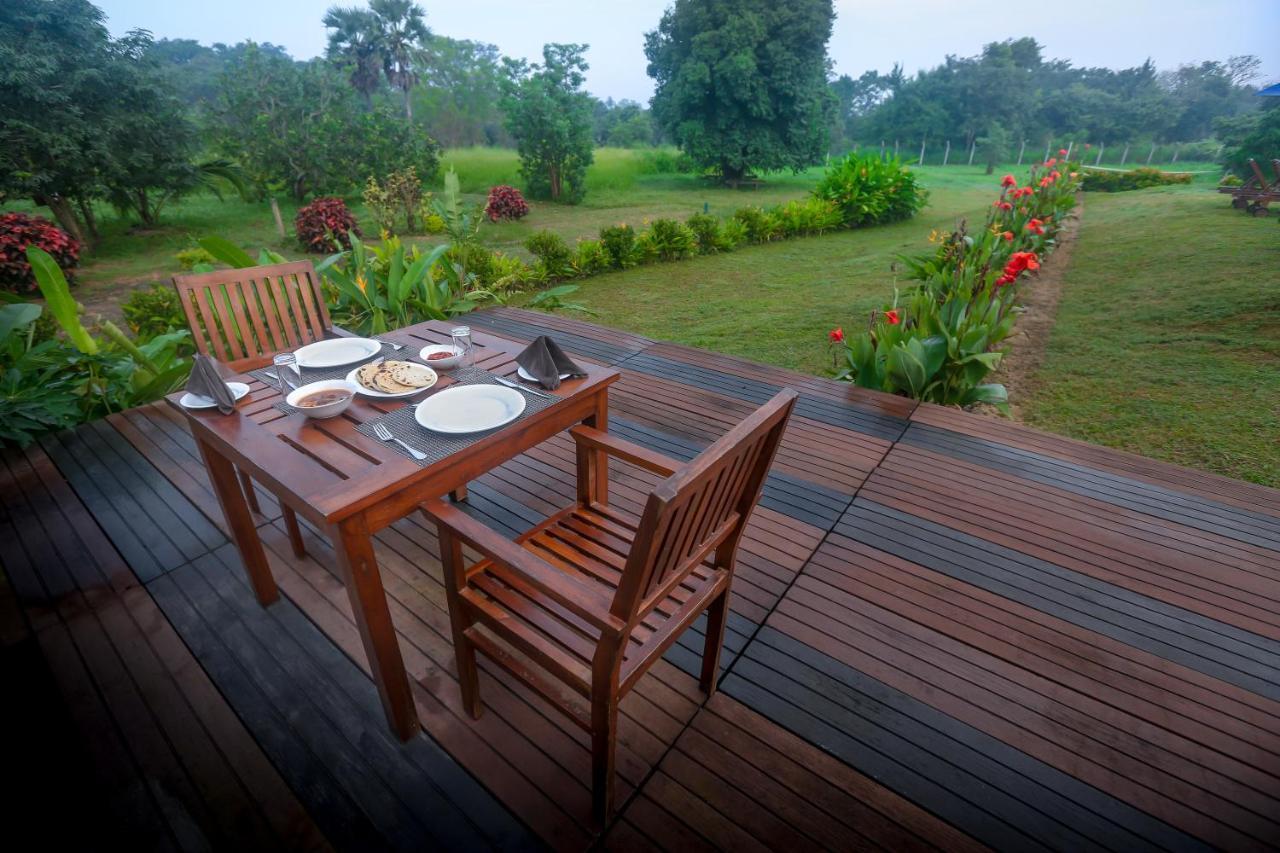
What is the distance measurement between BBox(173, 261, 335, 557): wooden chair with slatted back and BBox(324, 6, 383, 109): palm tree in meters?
28.3

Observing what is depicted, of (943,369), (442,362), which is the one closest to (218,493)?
(442,362)

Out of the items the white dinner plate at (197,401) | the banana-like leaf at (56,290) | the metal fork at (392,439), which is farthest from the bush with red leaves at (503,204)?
the metal fork at (392,439)

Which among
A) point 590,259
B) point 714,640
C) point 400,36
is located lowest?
point 714,640

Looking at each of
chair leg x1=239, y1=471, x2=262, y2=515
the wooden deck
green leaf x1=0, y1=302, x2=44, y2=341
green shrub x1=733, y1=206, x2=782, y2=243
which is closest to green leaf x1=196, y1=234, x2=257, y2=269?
green leaf x1=0, y1=302, x2=44, y2=341

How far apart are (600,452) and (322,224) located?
9.23 meters

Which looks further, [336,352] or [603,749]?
[336,352]

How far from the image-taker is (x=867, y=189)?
10.7 metres

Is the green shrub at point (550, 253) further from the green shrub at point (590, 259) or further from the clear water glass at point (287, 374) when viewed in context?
the clear water glass at point (287, 374)

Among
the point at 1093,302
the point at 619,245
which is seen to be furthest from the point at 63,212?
the point at 1093,302

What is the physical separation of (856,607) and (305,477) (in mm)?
1764

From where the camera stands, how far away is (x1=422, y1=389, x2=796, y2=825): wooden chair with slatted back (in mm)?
1017

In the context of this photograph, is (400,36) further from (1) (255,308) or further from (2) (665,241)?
(1) (255,308)

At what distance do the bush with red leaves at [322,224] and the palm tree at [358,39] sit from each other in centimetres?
2022

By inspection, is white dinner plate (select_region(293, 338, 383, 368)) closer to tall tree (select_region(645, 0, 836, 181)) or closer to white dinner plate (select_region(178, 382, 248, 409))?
white dinner plate (select_region(178, 382, 248, 409))
